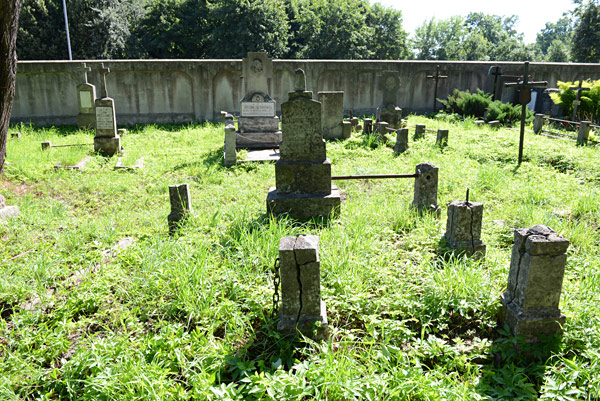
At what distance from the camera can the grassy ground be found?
244 centimetres

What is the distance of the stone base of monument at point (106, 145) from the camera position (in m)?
10.2

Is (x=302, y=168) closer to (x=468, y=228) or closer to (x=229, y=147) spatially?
(x=468, y=228)

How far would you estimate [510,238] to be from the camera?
15.2ft

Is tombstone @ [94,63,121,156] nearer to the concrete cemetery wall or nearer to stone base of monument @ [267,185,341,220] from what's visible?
the concrete cemetery wall

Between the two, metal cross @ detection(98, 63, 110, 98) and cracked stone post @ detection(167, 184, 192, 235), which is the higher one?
metal cross @ detection(98, 63, 110, 98)

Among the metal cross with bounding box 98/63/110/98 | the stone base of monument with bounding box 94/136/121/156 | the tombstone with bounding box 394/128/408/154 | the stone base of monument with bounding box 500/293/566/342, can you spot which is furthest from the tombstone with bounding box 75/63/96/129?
the stone base of monument with bounding box 500/293/566/342

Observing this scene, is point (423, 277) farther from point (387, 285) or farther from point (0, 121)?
point (0, 121)

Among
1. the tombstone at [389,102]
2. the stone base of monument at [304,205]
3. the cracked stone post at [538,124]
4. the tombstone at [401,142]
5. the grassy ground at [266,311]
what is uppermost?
the tombstone at [389,102]

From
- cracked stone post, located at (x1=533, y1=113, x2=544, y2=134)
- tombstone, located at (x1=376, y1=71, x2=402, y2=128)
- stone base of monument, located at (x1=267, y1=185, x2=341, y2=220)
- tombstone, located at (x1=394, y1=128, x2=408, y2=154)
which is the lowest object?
stone base of monument, located at (x1=267, y1=185, x2=341, y2=220)

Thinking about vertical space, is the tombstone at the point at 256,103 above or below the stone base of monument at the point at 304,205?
above

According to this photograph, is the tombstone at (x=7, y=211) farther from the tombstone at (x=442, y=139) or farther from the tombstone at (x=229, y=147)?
the tombstone at (x=442, y=139)

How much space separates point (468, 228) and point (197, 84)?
1312 centimetres

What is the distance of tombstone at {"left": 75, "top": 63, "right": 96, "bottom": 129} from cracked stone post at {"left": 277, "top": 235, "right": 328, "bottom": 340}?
11457 mm

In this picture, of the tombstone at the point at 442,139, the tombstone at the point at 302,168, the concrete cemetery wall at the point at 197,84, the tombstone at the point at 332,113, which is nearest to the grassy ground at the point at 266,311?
the tombstone at the point at 302,168
